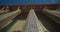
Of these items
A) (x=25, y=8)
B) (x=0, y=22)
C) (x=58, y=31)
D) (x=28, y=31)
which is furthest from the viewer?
(x=25, y=8)

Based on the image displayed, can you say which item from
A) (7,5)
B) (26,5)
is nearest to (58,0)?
(26,5)

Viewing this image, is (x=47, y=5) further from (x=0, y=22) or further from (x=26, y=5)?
(x=0, y=22)

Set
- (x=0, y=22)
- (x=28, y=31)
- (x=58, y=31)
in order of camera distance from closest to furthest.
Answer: (x=28, y=31) < (x=0, y=22) < (x=58, y=31)

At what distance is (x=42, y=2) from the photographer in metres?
2.61

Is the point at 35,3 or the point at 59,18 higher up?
the point at 59,18

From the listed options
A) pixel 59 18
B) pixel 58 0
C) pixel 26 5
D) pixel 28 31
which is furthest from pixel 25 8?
pixel 28 31

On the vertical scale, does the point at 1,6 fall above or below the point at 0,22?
below

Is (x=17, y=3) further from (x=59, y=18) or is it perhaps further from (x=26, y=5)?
(x=59, y=18)

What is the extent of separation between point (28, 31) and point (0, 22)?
0.51 meters

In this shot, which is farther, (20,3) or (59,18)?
(20,3)

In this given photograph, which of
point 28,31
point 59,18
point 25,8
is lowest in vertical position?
point 25,8

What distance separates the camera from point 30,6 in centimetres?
255

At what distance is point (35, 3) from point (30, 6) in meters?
0.12

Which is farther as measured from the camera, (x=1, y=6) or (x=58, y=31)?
(x=1, y=6)
